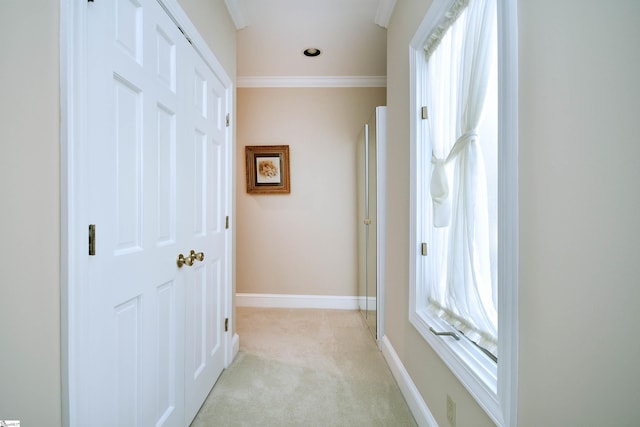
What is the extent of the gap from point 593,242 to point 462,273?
685 mm

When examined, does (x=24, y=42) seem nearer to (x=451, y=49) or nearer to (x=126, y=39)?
(x=126, y=39)

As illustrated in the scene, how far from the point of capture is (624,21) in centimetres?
56

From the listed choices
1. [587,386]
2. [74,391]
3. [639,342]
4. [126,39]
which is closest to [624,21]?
[639,342]

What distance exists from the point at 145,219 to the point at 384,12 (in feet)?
7.14

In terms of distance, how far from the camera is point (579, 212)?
2.16ft

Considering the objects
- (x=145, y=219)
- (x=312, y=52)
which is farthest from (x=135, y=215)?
(x=312, y=52)

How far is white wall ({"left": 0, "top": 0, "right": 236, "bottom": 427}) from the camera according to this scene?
678 millimetres

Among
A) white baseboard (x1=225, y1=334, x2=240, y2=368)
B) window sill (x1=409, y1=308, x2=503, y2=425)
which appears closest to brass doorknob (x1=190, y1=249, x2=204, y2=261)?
white baseboard (x1=225, y1=334, x2=240, y2=368)

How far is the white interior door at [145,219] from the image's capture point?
91cm

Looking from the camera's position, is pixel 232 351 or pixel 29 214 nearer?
pixel 29 214

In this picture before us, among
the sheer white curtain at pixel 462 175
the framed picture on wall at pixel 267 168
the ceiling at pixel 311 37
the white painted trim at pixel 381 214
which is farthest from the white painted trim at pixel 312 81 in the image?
the sheer white curtain at pixel 462 175

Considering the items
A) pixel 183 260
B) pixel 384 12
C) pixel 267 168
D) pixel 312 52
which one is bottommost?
pixel 183 260

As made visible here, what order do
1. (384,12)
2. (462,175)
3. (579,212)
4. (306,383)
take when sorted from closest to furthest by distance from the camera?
(579,212) → (462,175) → (306,383) → (384,12)

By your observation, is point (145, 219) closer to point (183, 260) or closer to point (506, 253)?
point (183, 260)
